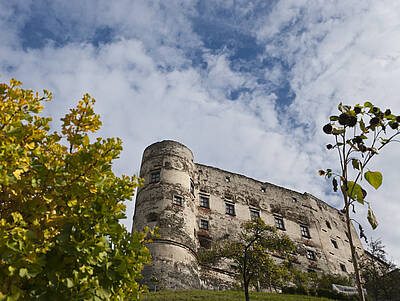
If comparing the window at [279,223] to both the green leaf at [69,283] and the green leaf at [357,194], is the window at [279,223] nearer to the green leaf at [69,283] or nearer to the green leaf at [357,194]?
the green leaf at [357,194]

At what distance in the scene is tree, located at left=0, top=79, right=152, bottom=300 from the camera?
11.4 feet

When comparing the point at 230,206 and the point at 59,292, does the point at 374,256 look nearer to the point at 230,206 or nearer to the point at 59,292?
the point at 230,206

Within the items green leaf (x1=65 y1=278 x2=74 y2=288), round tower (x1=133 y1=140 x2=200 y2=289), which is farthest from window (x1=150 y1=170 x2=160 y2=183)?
green leaf (x1=65 y1=278 x2=74 y2=288)

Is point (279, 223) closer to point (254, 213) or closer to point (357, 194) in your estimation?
point (254, 213)

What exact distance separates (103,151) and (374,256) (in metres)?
27.5

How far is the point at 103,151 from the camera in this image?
4414mm

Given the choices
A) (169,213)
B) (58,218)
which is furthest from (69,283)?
(169,213)

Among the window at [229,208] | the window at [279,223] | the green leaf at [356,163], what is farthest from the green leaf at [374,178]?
the window at [279,223]

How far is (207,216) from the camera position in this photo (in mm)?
25547

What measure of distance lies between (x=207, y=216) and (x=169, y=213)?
5.50 m

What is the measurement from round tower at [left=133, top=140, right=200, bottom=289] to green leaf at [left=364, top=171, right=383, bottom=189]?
15496mm

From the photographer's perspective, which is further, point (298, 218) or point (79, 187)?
point (298, 218)

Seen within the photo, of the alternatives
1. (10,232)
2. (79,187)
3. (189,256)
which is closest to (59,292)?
(10,232)

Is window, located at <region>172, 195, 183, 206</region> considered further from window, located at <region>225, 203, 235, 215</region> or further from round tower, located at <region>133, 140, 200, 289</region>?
window, located at <region>225, 203, 235, 215</region>
